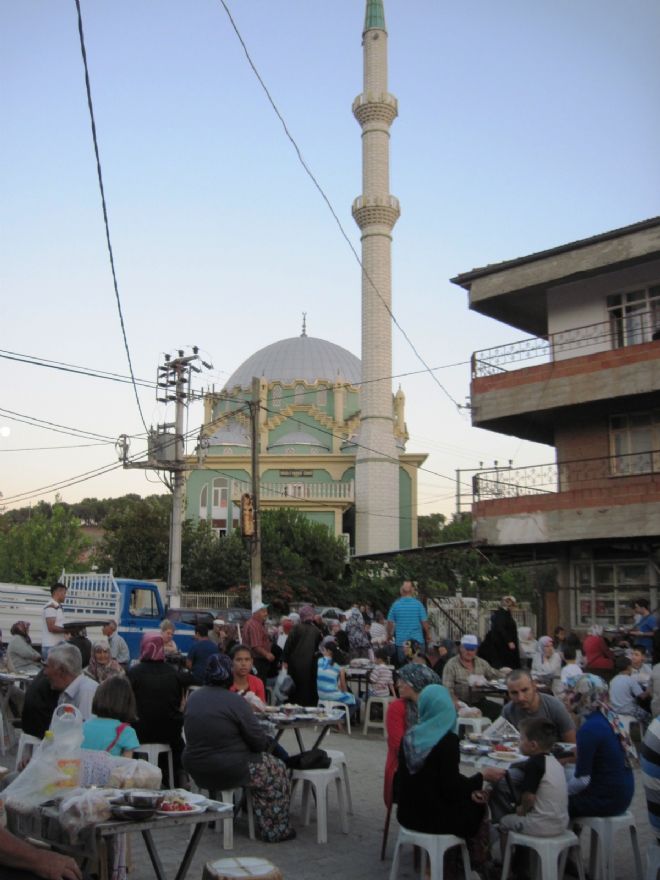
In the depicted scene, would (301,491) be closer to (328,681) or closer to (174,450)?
(174,450)

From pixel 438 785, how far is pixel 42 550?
37.6m

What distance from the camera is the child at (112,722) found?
5.21 metres

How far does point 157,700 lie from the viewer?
738 cm

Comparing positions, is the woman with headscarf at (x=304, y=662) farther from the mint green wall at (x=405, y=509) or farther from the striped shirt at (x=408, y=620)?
the mint green wall at (x=405, y=509)

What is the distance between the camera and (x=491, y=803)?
573 centimetres

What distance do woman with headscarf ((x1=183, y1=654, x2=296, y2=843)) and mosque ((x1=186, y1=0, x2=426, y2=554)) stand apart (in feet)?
105

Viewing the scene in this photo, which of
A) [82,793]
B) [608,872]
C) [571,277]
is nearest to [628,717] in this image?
[608,872]

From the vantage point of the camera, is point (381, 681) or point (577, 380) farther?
point (577, 380)

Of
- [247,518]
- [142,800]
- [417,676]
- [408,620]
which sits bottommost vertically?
[142,800]

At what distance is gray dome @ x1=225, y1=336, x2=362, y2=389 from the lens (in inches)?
2250

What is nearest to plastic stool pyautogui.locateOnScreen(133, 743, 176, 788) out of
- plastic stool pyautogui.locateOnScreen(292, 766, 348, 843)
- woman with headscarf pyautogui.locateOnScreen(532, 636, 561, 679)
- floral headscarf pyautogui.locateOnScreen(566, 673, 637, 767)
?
plastic stool pyautogui.locateOnScreen(292, 766, 348, 843)

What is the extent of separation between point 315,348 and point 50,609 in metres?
48.7

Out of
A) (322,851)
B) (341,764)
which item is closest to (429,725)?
(322,851)

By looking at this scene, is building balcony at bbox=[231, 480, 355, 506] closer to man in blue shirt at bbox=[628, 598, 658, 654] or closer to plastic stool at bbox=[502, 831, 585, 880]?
man in blue shirt at bbox=[628, 598, 658, 654]
